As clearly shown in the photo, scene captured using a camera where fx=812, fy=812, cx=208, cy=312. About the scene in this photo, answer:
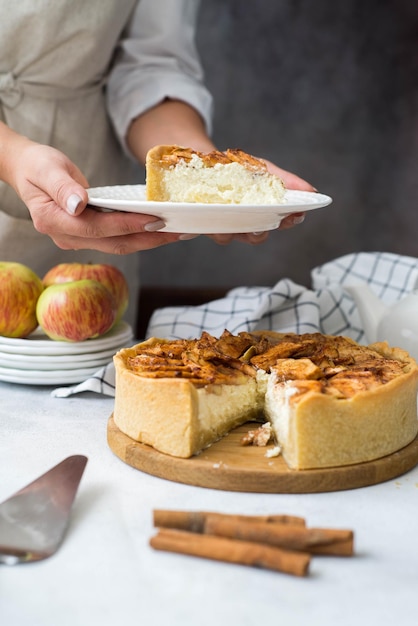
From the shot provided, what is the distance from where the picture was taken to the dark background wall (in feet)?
16.2

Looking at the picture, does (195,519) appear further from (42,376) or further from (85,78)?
(85,78)

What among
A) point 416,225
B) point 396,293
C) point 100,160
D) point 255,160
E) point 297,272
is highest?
point 255,160

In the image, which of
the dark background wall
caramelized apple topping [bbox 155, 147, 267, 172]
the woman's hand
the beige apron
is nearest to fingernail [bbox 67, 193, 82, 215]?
the woman's hand

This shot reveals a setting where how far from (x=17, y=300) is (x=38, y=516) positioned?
2.98ft

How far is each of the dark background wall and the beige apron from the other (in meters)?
2.34

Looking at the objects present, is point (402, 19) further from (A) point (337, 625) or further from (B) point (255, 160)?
(A) point (337, 625)

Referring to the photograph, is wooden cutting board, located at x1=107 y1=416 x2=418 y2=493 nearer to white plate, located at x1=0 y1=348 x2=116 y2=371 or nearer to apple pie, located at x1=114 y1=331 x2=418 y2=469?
apple pie, located at x1=114 y1=331 x2=418 y2=469

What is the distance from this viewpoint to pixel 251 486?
1476 millimetres

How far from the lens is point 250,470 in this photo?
4.85 feet

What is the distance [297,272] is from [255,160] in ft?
11.0

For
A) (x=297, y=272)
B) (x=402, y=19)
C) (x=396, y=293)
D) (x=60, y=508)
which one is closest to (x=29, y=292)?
(x=60, y=508)

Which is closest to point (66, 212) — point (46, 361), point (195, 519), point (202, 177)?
point (202, 177)

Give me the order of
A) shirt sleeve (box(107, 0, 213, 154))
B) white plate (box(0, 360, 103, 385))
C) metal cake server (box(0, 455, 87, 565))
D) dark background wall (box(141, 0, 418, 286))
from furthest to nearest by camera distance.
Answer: dark background wall (box(141, 0, 418, 286)), shirt sleeve (box(107, 0, 213, 154)), white plate (box(0, 360, 103, 385)), metal cake server (box(0, 455, 87, 565))

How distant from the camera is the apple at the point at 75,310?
6.77ft
